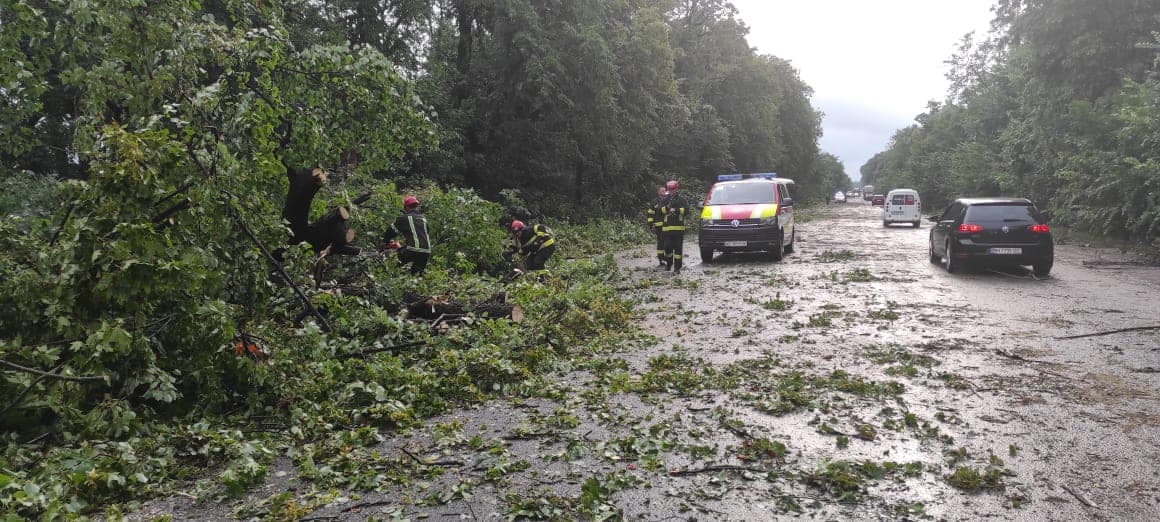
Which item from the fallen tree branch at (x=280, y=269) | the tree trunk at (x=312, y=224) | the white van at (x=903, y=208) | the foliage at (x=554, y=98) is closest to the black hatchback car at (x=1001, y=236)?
the tree trunk at (x=312, y=224)

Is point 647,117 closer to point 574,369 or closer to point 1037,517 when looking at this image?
point 574,369

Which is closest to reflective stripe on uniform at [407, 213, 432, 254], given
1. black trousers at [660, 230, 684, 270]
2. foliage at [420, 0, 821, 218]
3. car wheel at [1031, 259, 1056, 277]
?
black trousers at [660, 230, 684, 270]

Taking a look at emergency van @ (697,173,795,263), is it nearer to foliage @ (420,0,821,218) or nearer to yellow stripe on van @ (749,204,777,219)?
yellow stripe on van @ (749,204,777,219)

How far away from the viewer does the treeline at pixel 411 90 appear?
609 centimetres

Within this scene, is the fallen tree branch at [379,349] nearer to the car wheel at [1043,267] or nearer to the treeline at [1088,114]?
the car wheel at [1043,267]

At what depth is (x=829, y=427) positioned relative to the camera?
493cm

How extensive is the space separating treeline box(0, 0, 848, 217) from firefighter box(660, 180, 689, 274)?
582 cm

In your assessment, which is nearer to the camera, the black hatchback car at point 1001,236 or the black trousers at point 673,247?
the black hatchback car at point 1001,236

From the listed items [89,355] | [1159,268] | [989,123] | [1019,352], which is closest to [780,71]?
[989,123]

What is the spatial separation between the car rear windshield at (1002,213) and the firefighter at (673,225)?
216 inches

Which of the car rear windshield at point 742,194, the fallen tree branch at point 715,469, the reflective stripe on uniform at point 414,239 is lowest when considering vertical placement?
the fallen tree branch at point 715,469

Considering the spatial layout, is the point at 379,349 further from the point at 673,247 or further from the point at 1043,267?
the point at 1043,267

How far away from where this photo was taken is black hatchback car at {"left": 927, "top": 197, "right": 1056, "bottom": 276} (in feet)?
40.6

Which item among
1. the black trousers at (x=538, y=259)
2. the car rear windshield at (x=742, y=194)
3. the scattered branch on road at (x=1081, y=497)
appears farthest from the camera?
the car rear windshield at (x=742, y=194)
